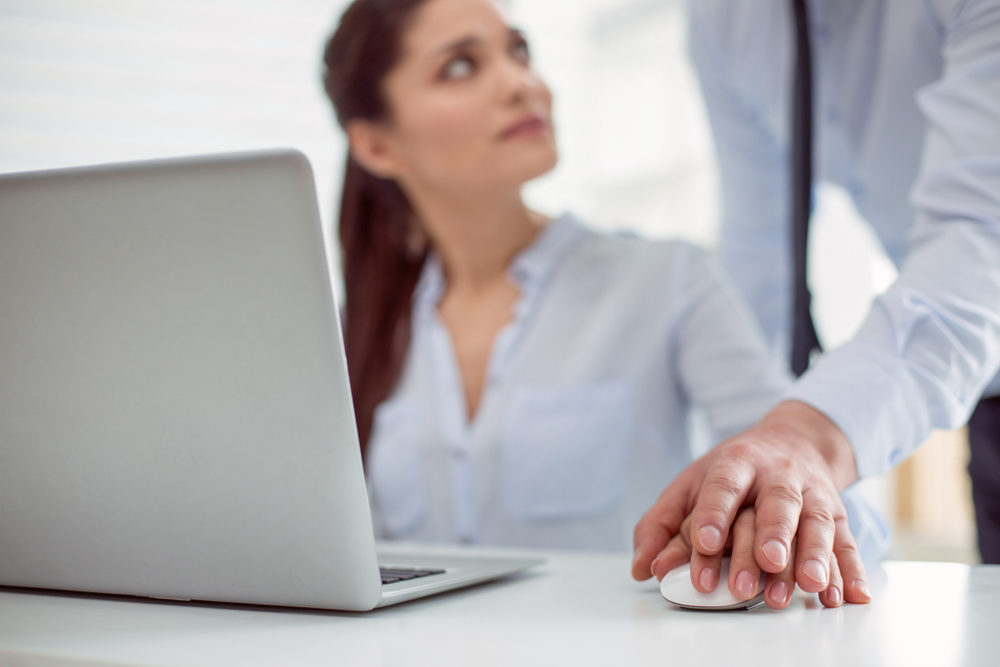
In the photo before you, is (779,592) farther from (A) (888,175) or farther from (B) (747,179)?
(B) (747,179)

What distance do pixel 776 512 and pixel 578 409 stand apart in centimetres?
82

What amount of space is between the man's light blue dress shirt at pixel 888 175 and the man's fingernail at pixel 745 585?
20cm

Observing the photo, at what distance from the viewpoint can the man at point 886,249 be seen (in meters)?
0.59

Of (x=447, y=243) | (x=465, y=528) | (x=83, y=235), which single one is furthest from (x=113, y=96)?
(x=83, y=235)

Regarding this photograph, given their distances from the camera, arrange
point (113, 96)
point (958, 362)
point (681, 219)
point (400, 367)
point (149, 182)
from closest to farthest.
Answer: point (149, 182), point (958, 362), point (400, 367), point (113, 96), point (681, 219)

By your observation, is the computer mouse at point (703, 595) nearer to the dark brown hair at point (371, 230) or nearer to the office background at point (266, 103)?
the dark brown hair at point (371, 230)

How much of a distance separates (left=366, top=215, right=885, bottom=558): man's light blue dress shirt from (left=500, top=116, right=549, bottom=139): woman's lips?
8.8 inches

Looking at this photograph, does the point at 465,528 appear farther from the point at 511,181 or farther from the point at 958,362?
the point at 958,362

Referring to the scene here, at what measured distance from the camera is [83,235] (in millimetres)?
516

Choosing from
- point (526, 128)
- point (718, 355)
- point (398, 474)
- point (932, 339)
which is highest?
point (526, 128)

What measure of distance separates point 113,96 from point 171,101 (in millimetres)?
158

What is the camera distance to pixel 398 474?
144 centimetres

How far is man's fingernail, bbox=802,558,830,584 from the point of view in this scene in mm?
541

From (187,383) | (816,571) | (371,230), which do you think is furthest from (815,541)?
(371,230)
